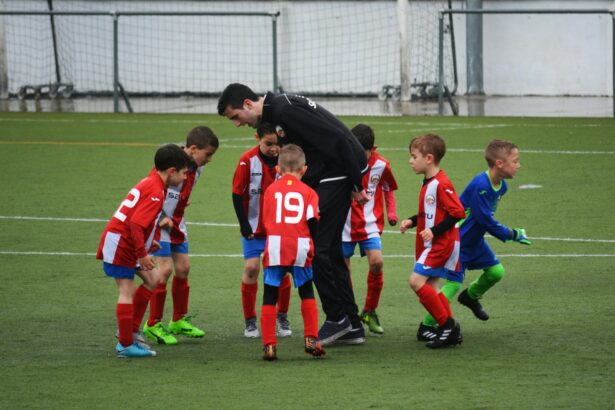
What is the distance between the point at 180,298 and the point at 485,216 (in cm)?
217

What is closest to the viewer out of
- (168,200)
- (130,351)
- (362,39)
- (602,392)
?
(602,392)

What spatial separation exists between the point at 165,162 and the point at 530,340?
262 centimetres

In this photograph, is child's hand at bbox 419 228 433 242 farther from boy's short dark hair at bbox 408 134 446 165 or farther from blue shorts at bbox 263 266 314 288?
blue shorts at bbox 263 266 314 288

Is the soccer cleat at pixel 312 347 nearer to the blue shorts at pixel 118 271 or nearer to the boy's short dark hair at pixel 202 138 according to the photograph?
the blue shorts at pixel 118 271

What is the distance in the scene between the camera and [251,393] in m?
6.59

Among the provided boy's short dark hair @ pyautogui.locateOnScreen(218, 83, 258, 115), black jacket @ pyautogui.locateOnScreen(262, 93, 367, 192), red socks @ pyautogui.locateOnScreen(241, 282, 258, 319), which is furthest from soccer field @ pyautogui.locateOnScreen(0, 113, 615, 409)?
boy's short dark hair @ pyautogui.locateOnScreen(218, 83, 258, 115)

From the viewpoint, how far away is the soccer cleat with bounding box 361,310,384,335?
8.31 metres

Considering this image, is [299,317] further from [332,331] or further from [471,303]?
[471,303]

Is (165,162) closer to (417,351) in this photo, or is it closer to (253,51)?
(417,351)

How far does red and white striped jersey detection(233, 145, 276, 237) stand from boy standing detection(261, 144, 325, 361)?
833 millimetres

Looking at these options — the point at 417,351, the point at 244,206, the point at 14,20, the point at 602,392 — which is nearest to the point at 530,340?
the point at 417,351

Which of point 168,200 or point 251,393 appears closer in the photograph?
point 251,393

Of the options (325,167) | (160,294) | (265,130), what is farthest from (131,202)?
(325,167)

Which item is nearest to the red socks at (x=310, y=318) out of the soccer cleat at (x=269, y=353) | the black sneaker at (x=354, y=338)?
the soccer cleat at (x=269, y=353)
